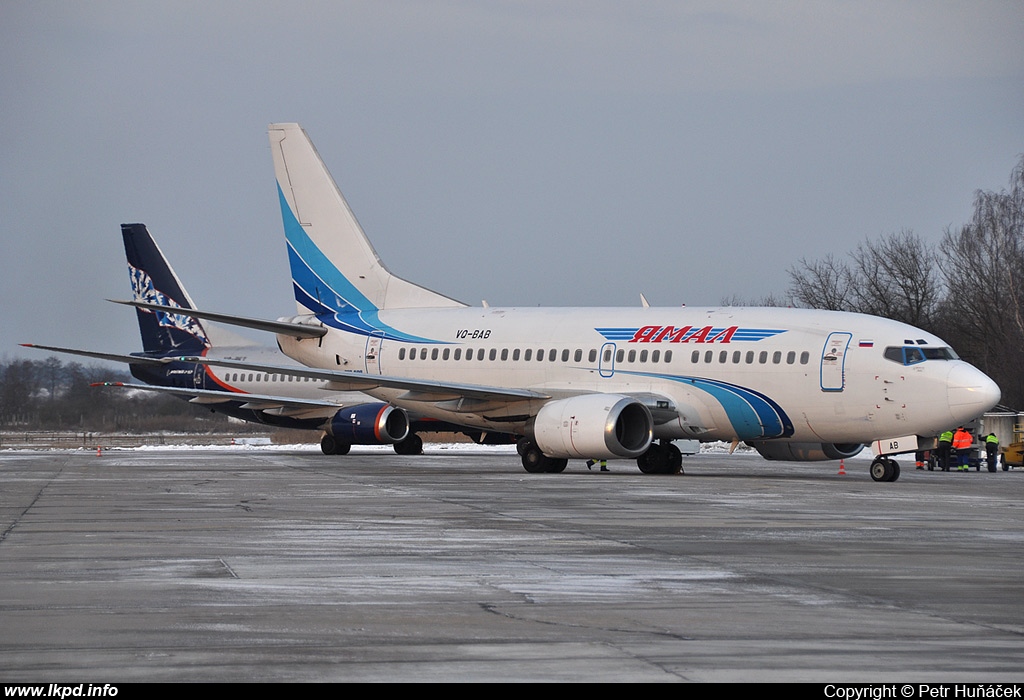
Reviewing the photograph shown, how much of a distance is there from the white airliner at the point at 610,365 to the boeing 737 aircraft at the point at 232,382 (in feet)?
16.1

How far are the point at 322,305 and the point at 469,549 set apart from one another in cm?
2277

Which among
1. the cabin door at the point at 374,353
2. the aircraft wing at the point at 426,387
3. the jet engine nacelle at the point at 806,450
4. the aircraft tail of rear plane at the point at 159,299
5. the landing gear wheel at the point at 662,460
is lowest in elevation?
the landing gear wheel at the point at 662,460

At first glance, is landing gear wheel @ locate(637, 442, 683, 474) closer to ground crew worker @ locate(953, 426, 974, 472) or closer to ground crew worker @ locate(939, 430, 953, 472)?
ground crew worker @ locate(939, 430, 953, 472)

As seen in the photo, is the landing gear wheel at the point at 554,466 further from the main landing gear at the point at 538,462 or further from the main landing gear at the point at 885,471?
the main landing gear at the point at 885,471

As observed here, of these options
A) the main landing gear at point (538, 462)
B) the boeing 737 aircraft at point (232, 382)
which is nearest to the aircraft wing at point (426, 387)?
the main landing gear at point (538, 462)

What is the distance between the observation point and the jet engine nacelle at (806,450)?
2838 centimetres

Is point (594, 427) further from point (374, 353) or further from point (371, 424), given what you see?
point (371, 424)

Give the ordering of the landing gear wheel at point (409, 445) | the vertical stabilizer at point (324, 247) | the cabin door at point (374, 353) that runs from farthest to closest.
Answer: the landing gear wheel at point (409, 445), the vertical stabilizer at point (324, 247), the cabin door at point (374, 353)

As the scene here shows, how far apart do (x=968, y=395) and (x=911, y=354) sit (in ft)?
4.37

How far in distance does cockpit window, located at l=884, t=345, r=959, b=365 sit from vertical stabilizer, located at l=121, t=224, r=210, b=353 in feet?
92.6

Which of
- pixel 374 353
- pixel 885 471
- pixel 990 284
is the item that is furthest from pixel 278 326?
pixel 990 284

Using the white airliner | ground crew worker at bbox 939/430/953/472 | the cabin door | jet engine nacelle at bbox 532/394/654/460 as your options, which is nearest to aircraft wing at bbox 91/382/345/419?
the white airliner

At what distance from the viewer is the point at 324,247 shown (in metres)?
34.4
